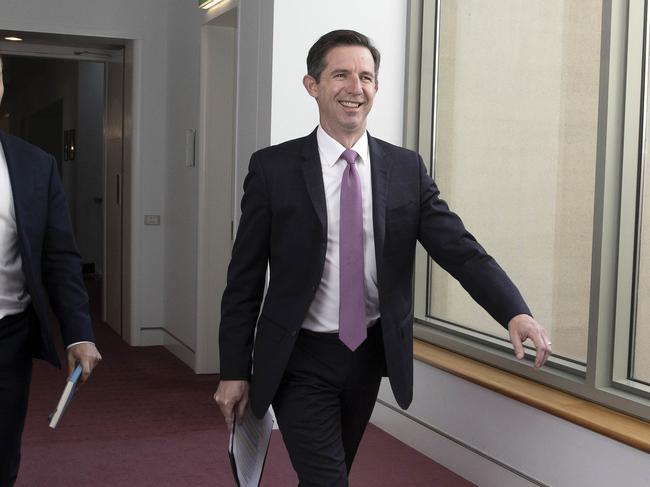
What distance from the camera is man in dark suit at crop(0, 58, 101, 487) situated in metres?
2.57

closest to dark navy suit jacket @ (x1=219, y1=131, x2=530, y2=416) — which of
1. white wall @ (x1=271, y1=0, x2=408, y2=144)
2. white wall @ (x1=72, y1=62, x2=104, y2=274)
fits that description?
white wall @ (x1=271, y1=0, x2=408, y2=144)

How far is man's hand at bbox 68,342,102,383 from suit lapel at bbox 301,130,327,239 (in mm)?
745

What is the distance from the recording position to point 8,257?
2.60m

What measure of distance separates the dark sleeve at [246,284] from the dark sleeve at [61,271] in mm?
434

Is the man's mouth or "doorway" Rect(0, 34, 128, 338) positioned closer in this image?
the man's mouth

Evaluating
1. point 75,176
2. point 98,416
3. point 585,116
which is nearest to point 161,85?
point 98,416

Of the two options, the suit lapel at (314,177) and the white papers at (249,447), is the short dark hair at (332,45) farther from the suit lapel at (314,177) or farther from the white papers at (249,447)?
the white papers at (249,447)

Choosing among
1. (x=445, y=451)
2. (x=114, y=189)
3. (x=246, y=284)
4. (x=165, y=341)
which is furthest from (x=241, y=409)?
(x=114, y=189)

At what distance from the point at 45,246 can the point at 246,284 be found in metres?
0.60

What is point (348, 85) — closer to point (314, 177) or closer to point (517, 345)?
point (314, 177)

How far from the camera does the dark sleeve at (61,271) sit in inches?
106

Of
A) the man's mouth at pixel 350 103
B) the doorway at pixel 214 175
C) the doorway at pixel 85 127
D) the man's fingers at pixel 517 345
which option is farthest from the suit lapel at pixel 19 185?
the doorway at pixel 85 127

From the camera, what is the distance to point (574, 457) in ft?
11.8

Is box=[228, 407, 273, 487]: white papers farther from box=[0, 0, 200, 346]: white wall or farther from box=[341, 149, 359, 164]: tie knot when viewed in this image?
box=[0, 0, 200, 346]: white wall
